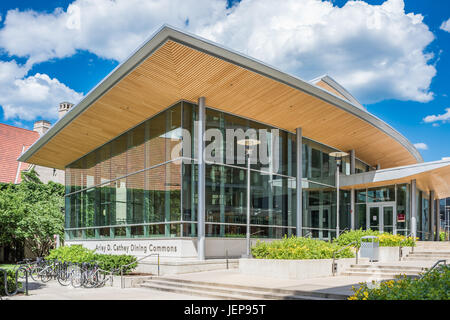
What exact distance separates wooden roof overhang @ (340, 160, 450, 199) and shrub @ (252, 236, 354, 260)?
11.1 meters

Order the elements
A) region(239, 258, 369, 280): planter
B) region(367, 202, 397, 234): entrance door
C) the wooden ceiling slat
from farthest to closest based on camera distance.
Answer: region(367, 202, 397, 234): entrance door → the wooden ceiling slat → region(239, 258, 369, 280): planter

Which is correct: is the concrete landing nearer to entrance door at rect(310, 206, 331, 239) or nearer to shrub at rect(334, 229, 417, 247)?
shrub at rect(334, 229, 417, 247)

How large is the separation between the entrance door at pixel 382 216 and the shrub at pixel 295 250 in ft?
46.4

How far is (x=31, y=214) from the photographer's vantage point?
33.8 metres

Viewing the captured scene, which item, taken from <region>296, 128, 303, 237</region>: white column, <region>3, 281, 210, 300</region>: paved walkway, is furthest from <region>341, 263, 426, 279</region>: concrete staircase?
<region>296, 128, 303, 237</region>: white column

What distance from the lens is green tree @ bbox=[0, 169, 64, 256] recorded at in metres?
32.8

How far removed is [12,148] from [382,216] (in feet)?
117

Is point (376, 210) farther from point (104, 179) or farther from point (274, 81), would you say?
point (104, 179)

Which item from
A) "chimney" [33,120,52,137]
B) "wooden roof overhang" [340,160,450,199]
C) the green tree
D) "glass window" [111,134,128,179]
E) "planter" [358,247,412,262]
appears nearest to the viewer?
"planter" [358,247,412,262]

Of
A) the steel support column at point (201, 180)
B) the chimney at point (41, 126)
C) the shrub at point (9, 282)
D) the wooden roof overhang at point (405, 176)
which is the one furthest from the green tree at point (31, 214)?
the wooden roof overhang at point (405, 176)

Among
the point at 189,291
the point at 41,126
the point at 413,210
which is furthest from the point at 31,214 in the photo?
the point at 413,210

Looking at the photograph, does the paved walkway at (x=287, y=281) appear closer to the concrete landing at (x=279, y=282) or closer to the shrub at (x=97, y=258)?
the concrete landing at (x=279, y=282)

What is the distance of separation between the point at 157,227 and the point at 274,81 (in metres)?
8.51

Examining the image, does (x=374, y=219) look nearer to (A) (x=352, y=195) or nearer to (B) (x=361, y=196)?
(B) (x=361, y=196)
